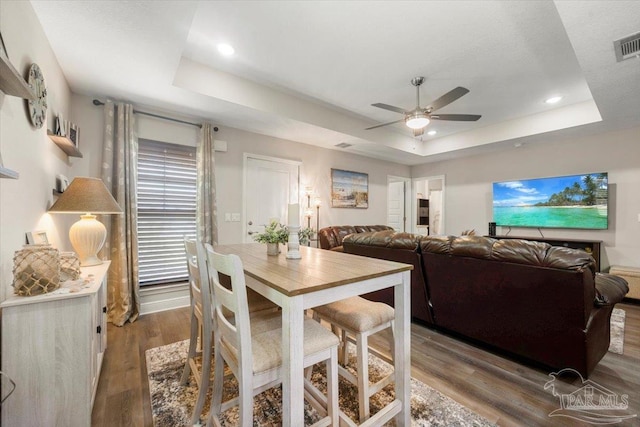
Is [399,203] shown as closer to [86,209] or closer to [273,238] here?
[273,238]

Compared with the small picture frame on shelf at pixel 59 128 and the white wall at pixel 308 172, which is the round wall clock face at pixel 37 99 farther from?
the white wall at pixel 308 172

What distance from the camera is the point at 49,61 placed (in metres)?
2.04

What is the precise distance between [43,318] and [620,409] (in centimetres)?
326

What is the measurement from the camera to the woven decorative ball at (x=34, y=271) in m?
1.24

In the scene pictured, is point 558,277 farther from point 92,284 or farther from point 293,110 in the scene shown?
point 293,110

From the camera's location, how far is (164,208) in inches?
132

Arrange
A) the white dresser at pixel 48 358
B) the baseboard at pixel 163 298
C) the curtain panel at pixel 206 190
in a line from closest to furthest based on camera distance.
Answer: the white dresser at pixel 48 358, the baseboard at pixel 163 298, the curtain panel at pixel 206 190

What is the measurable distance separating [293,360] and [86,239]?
207 cm

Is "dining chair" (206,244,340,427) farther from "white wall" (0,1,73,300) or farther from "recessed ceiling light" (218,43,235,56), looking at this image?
"recessed ceiling light" (218,43,235,56)

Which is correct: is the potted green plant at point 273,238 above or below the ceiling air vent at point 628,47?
below

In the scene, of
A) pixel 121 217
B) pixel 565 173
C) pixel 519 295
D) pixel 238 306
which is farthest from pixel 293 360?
pixel 565 173

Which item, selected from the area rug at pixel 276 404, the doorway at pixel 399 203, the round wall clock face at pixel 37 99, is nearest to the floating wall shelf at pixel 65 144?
the round wall clock face at pixel 37 99

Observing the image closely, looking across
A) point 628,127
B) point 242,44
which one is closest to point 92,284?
point 242,44

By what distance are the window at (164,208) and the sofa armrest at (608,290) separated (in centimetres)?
403
